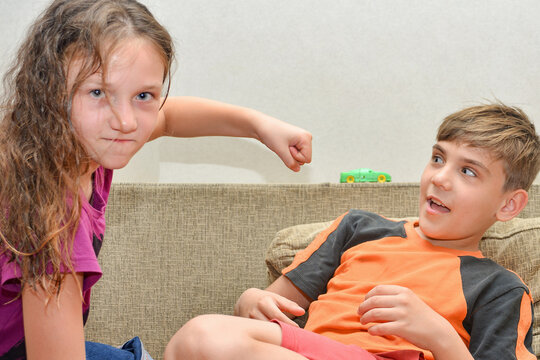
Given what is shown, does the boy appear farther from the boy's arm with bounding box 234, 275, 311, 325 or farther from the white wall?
the white wall

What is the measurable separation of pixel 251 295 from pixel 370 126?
107cm

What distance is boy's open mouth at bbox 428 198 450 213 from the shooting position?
1148mm

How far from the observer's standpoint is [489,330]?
1001 mm

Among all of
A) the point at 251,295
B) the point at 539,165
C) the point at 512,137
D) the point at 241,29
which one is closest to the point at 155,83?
the point at 251,295

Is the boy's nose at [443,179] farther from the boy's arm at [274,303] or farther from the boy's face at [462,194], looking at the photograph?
the boy's arm at [274,303]

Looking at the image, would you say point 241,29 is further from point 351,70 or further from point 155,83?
point 155,83

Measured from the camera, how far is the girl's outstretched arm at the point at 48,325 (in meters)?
0.71

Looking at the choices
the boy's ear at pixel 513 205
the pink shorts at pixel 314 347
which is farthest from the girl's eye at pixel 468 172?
the pink shorts at pixel 314 347

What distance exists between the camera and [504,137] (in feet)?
3.80

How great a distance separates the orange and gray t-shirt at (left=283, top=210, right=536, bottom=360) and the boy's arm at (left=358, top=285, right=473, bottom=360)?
0.26 feet

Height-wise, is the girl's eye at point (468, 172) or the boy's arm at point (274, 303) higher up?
the girl's eye at point (468, 172)

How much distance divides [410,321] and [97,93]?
1.94 feet

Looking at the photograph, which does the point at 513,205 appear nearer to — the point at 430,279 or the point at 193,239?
the point at 430,279

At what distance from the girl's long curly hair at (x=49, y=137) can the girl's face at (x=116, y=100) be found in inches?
0.4
